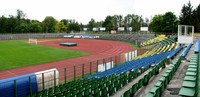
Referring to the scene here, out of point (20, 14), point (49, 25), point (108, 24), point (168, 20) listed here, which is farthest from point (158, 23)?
point (20, 14)

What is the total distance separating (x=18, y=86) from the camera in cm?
1392

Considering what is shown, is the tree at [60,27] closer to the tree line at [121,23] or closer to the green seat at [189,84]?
the tree line at [121,23]

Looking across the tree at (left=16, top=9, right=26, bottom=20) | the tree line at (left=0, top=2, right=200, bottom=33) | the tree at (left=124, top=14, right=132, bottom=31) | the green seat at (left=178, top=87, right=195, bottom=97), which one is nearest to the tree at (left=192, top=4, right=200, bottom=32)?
the tree line at (left=0, top=2, right=200, bottom=33)

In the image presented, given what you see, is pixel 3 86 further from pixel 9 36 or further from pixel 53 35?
pixel 53 35

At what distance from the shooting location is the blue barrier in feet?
43.2

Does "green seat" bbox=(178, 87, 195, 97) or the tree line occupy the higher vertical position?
the tree line

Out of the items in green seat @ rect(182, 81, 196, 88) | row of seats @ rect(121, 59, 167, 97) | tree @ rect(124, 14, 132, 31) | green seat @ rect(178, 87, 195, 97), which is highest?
tree @ rect(124, 14, 132, 31)

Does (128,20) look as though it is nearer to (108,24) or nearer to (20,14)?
(108,24)

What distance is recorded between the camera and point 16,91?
13859 mm

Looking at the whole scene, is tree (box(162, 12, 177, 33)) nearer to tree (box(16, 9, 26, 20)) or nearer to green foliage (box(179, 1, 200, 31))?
green foliage (box(179, 1, 200, 31))

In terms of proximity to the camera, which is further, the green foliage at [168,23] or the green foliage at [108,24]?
the green foliage at [108,24]

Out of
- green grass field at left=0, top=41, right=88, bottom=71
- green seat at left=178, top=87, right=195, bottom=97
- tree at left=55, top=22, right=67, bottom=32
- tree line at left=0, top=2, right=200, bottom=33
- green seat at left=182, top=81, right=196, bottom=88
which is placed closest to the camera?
green seat at left=178, top=87, right=195, bottom=97

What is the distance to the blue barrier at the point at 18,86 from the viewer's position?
519 inches

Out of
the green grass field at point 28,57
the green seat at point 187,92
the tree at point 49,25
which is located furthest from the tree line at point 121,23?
the green seat at point 187,92
